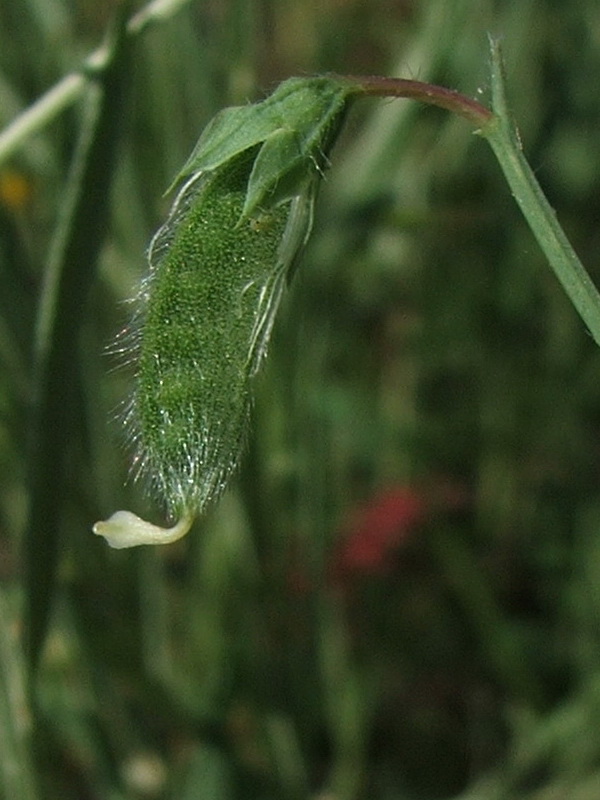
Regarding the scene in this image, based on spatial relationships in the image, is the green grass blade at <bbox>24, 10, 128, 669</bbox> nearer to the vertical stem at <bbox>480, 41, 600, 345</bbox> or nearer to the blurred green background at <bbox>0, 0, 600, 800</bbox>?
the blurred green background at <bbox>0, 0, 600, 800</bbox>

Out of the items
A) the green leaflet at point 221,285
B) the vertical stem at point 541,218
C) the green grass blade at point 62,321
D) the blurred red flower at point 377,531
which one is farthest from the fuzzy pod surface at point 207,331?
the blurred red flower at point 377,531

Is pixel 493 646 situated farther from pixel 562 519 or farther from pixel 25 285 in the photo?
pixel 25 285

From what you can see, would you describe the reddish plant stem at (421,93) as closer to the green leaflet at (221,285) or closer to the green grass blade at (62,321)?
the green leaflet at (221,285)

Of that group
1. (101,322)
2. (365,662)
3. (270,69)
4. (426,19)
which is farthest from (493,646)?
(270,69)

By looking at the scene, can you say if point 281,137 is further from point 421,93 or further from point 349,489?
point 349,489

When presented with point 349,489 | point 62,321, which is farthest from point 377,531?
point 62,321

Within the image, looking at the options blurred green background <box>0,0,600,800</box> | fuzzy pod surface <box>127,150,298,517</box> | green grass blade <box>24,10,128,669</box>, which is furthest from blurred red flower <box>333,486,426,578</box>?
fuzzy pod surface <box>127,150,298,517</box>
